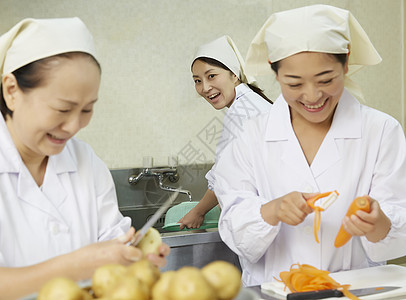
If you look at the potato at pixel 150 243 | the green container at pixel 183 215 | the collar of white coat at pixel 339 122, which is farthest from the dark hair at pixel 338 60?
the green container at pixel 183 215

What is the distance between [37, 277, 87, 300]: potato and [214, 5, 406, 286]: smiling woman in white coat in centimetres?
71

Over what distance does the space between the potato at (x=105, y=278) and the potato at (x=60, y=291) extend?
4 centimetres

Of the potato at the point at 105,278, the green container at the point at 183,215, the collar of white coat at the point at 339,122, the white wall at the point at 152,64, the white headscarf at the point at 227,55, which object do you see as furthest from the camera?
the white wall at the point at 152,64

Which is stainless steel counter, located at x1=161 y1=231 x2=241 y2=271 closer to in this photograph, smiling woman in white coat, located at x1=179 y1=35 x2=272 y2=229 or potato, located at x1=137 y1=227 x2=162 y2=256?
smiling woman in white coat, located at x1=179 y1=35 x2=272 y2=229

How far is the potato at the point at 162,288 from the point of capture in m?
0.70

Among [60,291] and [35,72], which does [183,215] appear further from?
[60,291]

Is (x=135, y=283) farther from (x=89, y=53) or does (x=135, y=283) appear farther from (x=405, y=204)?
(x=405, y=204)

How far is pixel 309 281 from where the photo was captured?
124cm

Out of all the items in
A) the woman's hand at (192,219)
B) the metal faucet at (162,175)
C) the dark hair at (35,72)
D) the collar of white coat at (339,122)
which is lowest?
the woman's hand at (192,219)

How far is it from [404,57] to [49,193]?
3336 mm

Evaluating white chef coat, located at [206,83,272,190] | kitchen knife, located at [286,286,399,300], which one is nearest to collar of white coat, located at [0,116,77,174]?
kitchen knife, located at [286,286,399,300]

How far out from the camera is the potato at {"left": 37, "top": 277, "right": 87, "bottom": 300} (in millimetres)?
708

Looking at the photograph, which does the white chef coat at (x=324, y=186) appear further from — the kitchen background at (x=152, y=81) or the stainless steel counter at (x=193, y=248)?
the kitchen background at (x=152, y=81)

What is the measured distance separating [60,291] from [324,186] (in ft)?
3.17
